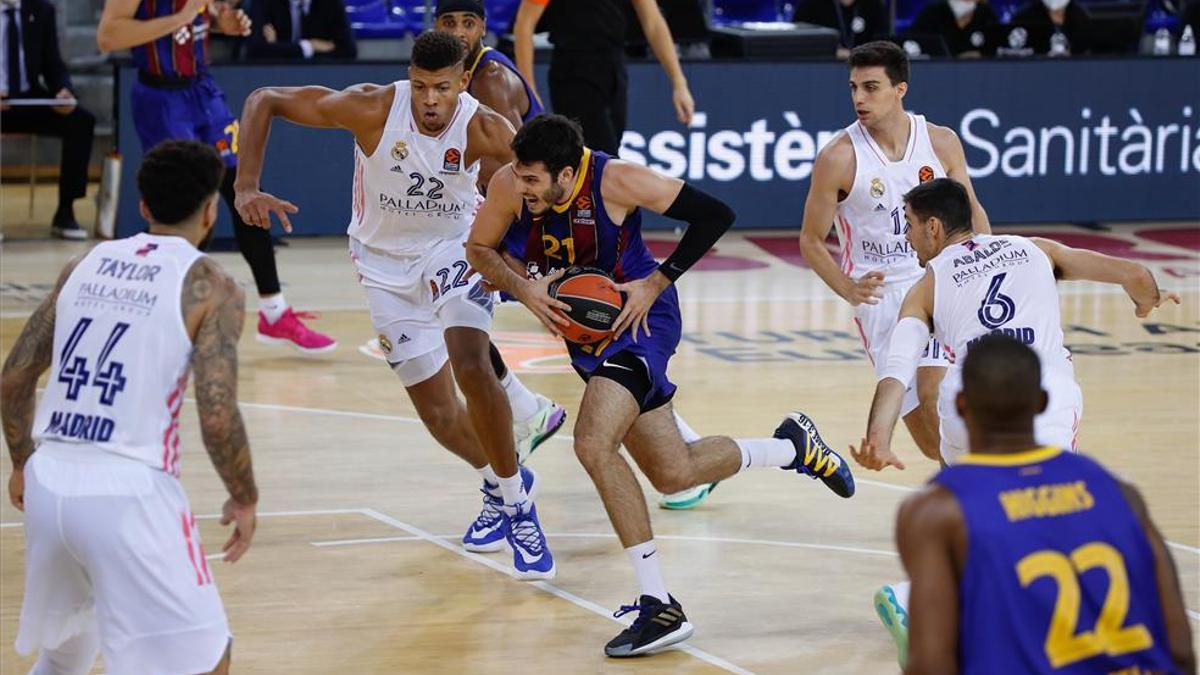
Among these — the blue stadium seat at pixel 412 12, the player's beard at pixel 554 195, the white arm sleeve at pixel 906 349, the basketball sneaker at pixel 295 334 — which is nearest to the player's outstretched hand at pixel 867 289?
the white arm sleeve at pixel 906 349

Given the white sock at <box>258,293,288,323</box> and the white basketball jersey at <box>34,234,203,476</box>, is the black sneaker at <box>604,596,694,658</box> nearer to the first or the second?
the white basketball jersey at <box>34,234,203,476</box>

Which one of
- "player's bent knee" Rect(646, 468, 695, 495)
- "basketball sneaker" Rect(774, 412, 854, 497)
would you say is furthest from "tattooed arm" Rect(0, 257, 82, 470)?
"basketball sneaker" Rect(774, 412, 854, 497)

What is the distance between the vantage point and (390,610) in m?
6.70

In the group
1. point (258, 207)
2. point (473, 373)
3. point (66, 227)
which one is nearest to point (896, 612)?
point (473, 373)

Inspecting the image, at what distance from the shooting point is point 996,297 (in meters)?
5.96

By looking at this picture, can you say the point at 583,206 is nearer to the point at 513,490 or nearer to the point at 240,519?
the point at 513,490

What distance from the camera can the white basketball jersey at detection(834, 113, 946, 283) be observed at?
7.53m

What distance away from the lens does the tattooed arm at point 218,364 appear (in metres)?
4.46

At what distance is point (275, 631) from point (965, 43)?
11.4 m

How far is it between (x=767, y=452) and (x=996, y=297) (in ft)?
4.99

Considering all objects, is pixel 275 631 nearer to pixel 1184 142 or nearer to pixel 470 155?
pixel 470 155

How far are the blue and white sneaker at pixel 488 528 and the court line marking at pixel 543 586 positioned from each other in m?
0.05

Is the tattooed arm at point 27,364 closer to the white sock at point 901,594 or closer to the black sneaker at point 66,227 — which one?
the white sock at point 901,594

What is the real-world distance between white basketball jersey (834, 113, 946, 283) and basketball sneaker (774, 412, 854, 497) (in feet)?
2.24
